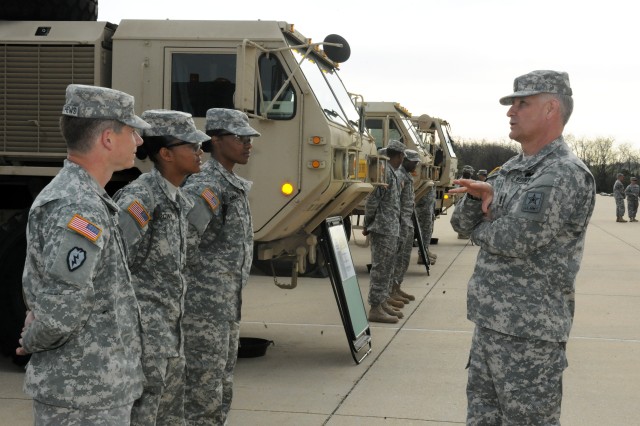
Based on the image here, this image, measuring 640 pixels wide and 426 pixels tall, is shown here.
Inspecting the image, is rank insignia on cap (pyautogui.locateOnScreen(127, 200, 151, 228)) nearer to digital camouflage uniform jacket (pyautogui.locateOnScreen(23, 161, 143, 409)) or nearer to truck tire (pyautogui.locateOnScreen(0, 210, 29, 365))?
digital camouflage uniform jacket (pyautogui.locateOnScreen(23, 161, 143, 409))

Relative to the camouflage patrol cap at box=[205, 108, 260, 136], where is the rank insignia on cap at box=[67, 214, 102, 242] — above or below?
below

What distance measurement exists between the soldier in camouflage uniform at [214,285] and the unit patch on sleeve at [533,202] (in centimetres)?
177

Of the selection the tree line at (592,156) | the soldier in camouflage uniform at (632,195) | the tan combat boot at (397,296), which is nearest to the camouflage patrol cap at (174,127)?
the tan combat boot at (397,296)

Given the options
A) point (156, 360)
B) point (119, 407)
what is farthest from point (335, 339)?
point (119, 407)

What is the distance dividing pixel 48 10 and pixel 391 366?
13.4 ft

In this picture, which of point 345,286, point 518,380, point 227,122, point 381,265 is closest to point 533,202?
point 518,380

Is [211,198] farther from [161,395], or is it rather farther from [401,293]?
[401,293]

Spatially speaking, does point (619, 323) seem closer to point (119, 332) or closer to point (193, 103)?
point (193, 103)

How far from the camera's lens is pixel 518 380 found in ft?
12.8

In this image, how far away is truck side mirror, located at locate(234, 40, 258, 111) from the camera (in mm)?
6730

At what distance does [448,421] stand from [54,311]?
368 centimetres

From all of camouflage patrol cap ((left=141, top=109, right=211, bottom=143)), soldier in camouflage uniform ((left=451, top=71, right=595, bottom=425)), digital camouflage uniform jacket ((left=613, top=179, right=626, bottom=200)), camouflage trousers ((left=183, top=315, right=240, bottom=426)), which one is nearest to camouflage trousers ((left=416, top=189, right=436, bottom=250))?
camouflage trousers ((left=183, top=315, right=240, bottom=426))

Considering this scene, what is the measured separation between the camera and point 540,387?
391 centimetres

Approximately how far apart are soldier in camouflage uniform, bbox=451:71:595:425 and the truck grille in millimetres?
4131
